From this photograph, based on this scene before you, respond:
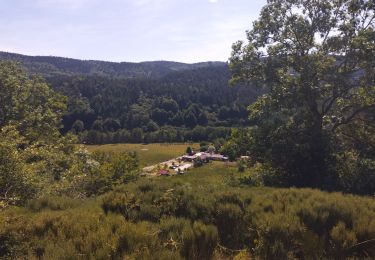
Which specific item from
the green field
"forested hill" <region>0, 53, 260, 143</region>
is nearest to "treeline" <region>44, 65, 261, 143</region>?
"forested hill" <region>0, 53, 260, 143</region>

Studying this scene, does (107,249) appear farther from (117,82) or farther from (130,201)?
(117,82)

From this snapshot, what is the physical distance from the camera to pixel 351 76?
16031 mm

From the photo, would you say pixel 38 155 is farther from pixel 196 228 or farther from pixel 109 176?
pixel 196 228

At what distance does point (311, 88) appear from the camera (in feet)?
49.8

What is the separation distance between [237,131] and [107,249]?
484 inches

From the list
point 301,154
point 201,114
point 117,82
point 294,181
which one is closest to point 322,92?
point 301,154

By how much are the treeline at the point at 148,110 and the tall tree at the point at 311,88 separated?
104437 millimetres

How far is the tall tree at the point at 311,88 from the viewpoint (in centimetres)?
1473

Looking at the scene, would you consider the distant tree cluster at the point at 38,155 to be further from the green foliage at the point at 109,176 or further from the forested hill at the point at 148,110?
the forested hill at the point at 148,110

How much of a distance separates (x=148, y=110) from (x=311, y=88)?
144m

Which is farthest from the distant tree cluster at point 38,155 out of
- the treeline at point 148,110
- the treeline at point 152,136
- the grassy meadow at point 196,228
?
the treeline at point 152,136

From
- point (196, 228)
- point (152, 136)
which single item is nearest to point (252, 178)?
point (196, 228)

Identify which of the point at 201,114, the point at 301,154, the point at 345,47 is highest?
the point at 345,47

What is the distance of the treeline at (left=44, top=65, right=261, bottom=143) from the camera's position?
135000mm
